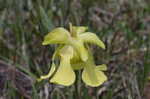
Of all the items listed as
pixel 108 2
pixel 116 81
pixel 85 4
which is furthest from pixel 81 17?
pixel 116 81

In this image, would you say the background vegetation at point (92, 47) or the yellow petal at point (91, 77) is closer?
the yellow petal at point (91, 77)

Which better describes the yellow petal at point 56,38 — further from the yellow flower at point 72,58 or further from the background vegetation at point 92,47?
the background vegetation at point 92,47

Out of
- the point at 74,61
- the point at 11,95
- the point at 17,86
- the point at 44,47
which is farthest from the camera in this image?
the point at 44,47

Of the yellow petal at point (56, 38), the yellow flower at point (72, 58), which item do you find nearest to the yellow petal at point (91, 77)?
the yellow flower at point (72, 58)

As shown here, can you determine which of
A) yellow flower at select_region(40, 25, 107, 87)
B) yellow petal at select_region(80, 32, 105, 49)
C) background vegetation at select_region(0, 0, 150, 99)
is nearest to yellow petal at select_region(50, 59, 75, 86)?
yellow flower at select_region(40, 25, 107, 87)

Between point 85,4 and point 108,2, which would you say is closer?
point 85,4

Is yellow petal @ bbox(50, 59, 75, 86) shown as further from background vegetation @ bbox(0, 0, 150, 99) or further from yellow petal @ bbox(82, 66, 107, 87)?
background vegetation @ bbox(0, 0, 150, 99)

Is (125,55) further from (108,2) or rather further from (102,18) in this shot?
(108,2)

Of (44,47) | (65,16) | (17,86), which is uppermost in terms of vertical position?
(65,16)
